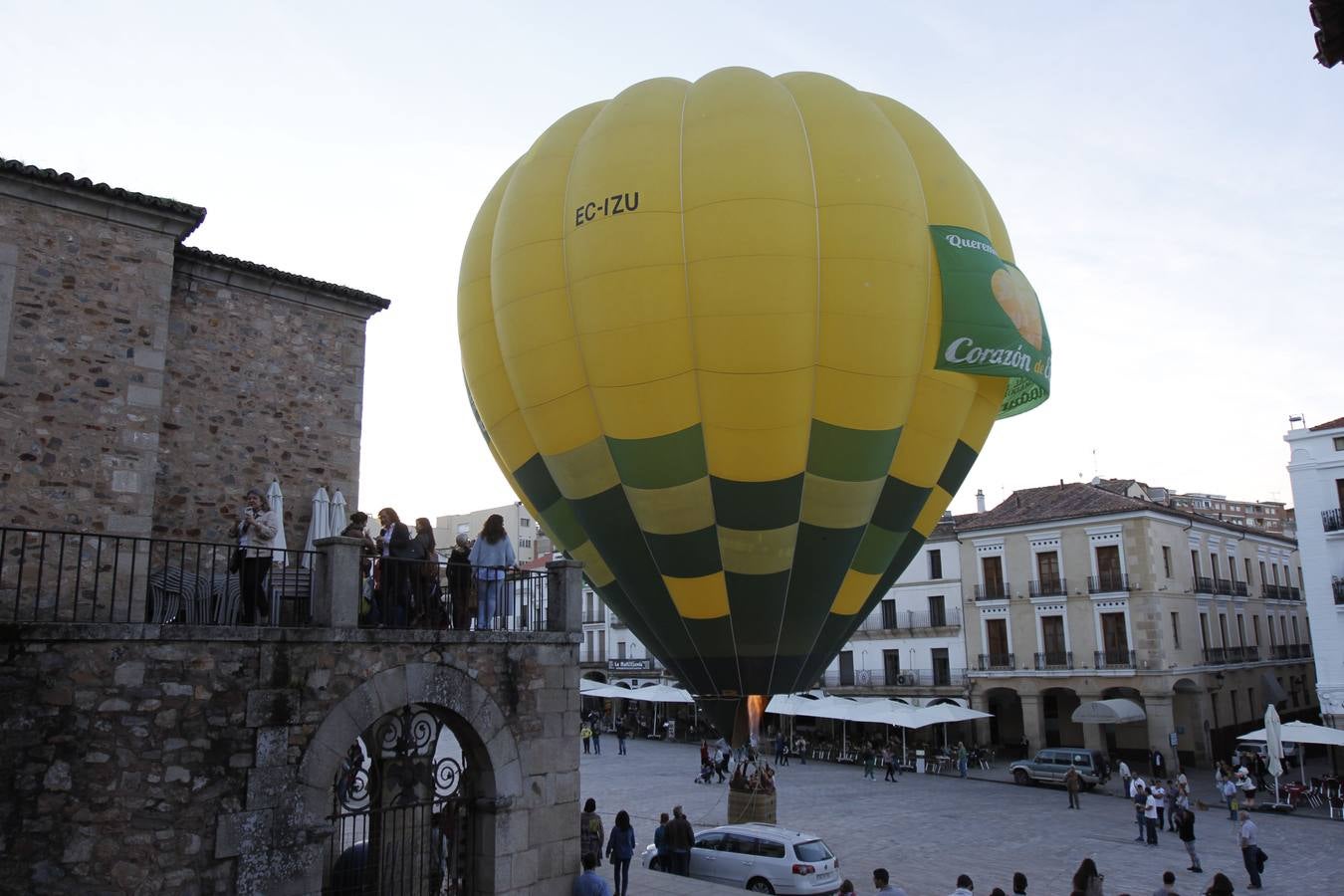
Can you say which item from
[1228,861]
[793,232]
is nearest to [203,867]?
[793,232]

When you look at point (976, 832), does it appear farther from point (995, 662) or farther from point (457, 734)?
point (995, 662)

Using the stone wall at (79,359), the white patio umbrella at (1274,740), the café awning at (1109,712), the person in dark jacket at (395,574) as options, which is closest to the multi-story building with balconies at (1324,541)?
the café awning at (1109,712)

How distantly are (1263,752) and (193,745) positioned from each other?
110ft

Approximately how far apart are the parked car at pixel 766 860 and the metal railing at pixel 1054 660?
878 inches

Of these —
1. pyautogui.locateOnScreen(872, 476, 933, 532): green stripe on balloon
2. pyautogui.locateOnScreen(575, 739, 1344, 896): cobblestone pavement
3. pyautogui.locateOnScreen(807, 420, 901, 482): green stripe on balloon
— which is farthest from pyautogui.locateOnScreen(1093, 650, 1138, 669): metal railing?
pyautogui.locateOnScreen(807, 420, 901, 482): green stripe on balloon

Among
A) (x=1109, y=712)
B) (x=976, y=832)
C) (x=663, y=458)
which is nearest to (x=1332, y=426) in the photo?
(x=1109, y=712)

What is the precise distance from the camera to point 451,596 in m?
11.2

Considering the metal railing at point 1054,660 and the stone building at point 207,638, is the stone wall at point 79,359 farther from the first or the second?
the metal railing at point 1054,660

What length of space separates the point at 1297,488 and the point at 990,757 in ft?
41.9

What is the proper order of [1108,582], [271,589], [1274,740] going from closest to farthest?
[271,589] → [1274,740] → [1108,582]

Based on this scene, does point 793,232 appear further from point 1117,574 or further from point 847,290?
point 1117,574

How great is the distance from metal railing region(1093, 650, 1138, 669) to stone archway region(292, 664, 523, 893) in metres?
27.9

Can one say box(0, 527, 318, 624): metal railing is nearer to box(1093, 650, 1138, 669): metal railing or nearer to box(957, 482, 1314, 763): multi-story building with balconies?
box(1093, 650, 1138, 669): metal railing

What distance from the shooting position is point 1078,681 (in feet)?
111
